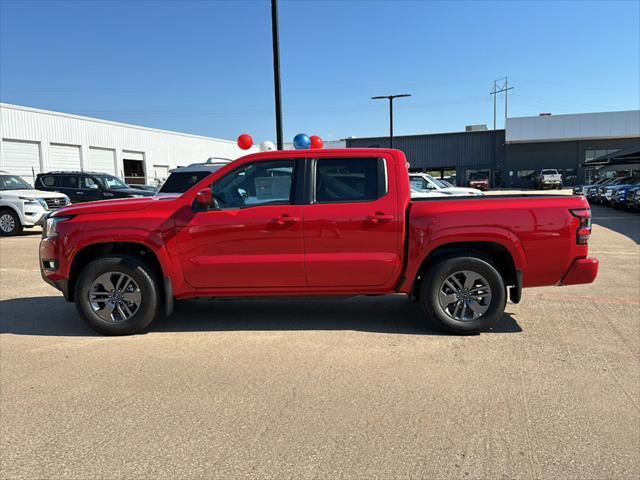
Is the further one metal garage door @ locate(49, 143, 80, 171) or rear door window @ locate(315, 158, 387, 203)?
metal garage door @ locate(49, 143, 80, 171)

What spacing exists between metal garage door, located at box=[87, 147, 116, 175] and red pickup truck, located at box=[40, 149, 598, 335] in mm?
32862

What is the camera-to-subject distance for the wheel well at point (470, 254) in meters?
5.04

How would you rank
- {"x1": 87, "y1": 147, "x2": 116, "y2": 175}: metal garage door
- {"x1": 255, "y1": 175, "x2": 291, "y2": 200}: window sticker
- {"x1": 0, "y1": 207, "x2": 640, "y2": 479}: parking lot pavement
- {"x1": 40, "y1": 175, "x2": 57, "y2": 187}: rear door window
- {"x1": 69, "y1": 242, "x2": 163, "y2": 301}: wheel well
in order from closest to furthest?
1. {"x1": 0, "y1": 207, "x2": 640, "y2": 479}: parking lot pavement
2. {"x1": 255, "y1": 175, "x2": 291, "y2": 200}: window sticker
3. {"x1": 69, "y1": 242, "x2": 163, "y2": 301}: wheel well
4. {"x1": 40, "y1": 175, "x2": 57, "y2": 187}: rear door window
5. {"x1": 87, "y1": 147, "x2": 116, "y2": 175}: metal garage door

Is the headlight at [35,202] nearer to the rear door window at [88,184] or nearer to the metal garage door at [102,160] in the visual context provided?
the rear door window at [88,184]

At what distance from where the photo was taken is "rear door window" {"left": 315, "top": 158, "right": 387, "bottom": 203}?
5.02 metres

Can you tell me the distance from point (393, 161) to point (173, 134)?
41855 mm

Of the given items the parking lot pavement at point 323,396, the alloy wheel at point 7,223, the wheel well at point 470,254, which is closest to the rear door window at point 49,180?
the alloy wheel at point 7,223

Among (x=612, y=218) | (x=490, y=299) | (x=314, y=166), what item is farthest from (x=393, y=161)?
(x=612, y=218)

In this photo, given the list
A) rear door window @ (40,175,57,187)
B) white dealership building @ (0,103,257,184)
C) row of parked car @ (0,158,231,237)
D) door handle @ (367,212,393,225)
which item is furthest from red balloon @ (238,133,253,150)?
white dealership building @ (0,103,257,184)

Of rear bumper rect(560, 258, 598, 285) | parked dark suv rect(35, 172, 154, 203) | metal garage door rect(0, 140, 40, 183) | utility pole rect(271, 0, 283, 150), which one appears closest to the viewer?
rear bumper rect(560, 258, 598, 285)

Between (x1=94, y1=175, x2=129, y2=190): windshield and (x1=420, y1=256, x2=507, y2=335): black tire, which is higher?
(x1=94, y1=175, x2=129, y2=190): windshield

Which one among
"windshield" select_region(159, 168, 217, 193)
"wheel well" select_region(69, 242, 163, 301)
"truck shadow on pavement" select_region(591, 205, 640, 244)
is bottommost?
"truck shadow on pavement" select_region(591, 205, 640, 244)

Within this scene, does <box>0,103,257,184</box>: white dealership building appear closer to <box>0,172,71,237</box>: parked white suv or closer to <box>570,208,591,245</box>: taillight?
<box>0,172,71,237</box>: parked white suv

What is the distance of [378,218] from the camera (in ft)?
16.1
